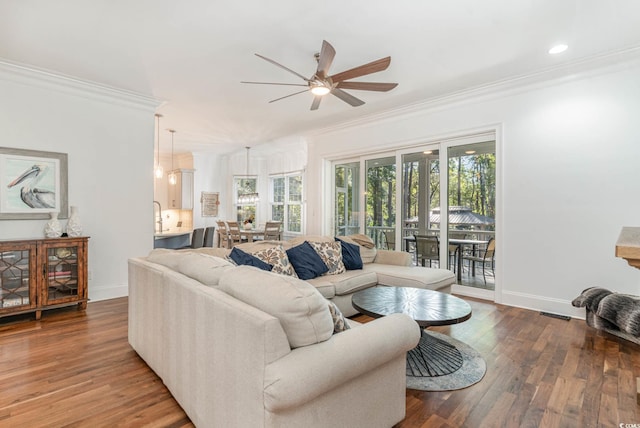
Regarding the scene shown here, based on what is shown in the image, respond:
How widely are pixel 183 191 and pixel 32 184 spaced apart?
4.65 m

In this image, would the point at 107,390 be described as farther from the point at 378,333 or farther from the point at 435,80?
the point at 435,80

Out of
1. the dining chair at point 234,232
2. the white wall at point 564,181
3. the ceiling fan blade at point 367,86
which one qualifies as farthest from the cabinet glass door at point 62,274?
the white wall at point 564,181

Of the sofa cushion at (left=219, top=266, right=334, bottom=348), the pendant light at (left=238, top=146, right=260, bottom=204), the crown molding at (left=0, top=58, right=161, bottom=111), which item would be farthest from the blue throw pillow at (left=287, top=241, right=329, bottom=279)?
the pendant light at (left=238, top=146, right=260, bottom=204)

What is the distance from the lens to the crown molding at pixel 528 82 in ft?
11.0

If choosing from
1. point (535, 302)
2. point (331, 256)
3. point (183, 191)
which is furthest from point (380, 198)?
point (183, 191)

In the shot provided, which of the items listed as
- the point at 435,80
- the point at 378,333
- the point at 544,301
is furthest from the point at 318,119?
the point at 378,333

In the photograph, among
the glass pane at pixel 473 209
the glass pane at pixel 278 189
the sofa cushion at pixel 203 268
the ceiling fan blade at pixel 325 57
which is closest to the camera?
the sofa cushion at pixel 203 268

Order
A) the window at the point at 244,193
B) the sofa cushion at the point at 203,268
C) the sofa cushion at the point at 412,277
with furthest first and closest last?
the window at the point at 244,193
the sofa cushion at the point at 412,277
the sofa cushion at the point at 203,268

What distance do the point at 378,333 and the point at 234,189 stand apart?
8164mm

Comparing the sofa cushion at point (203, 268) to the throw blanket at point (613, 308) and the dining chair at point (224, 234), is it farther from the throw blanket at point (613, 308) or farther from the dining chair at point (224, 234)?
the dining chair at point (224, 234)

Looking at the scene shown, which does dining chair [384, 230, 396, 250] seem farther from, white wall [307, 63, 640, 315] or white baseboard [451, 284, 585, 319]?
white wall [307, 63, 640, 315]

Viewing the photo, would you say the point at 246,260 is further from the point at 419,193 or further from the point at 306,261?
the point at 419,193

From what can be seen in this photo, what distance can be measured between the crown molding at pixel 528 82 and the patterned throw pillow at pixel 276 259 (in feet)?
10.3

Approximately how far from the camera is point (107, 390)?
6.92 feet
